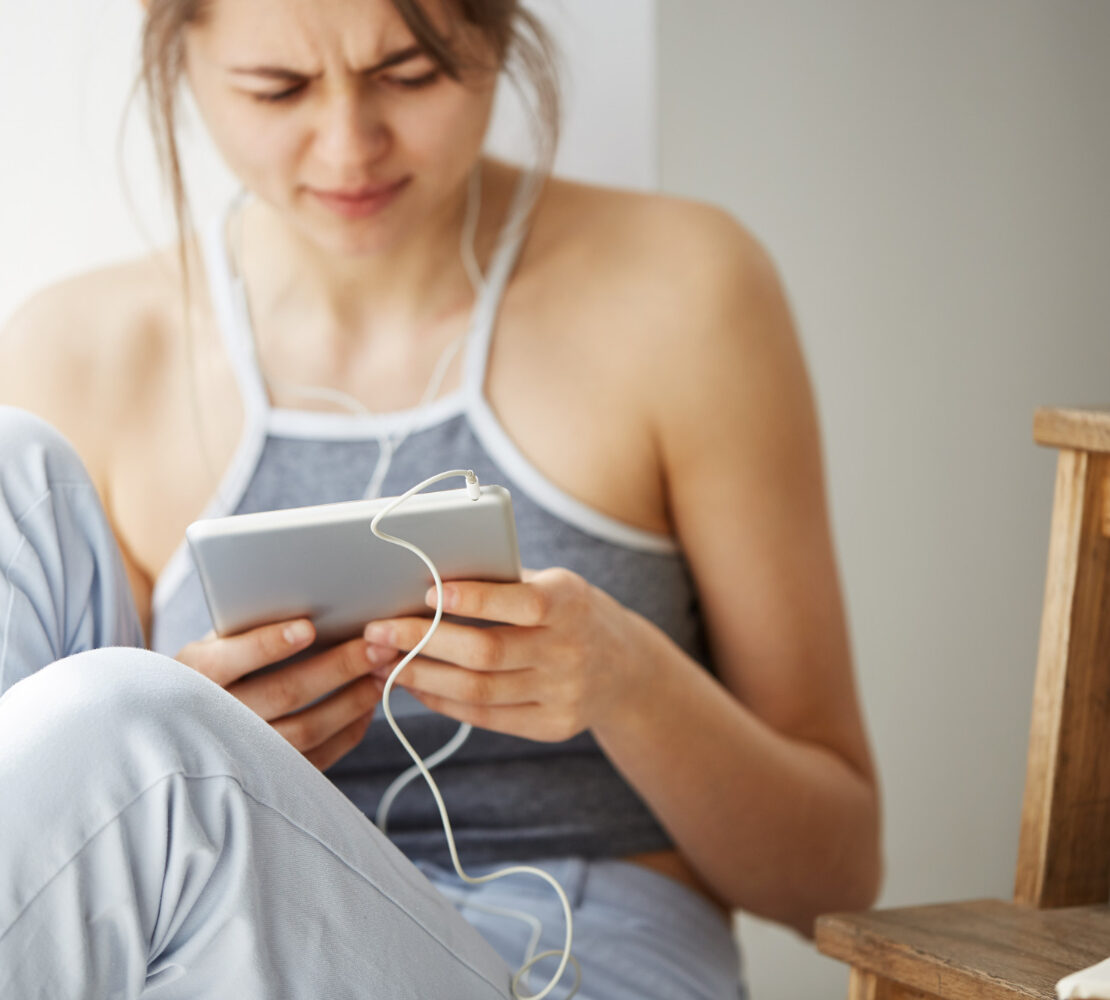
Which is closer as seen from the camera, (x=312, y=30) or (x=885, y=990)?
(x=885, y=990)

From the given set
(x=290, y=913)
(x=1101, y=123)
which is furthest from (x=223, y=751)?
(x=1101, y=123)

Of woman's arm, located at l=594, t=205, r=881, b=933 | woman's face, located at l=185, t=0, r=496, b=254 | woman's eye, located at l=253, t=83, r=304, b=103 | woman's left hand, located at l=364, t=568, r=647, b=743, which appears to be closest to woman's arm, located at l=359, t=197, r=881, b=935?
woman's arm, located at l=594, t=205, r=881, b=933

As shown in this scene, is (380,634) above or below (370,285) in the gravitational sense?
below

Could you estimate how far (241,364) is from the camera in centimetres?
116

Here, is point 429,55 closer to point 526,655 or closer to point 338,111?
point 338,111

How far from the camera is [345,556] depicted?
727 millimetres

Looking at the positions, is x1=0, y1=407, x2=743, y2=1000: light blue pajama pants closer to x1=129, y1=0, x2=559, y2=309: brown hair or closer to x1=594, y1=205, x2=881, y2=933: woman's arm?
x1=594, y1=205, x2=881, y2=933: woman's arm

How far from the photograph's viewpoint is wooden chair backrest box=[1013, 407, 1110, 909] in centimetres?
74

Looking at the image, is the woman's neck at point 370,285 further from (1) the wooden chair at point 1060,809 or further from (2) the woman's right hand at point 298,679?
(1) the wooden chair at point 1060,809

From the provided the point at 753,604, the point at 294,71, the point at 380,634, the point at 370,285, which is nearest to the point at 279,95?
the point at 294,71

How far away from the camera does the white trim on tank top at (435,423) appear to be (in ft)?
3.51

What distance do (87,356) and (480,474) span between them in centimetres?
40

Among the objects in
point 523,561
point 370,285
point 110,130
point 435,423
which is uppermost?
point 110,130

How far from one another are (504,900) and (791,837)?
0.24 meters
